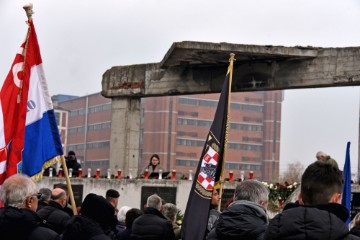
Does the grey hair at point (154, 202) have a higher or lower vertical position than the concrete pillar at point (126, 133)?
lower

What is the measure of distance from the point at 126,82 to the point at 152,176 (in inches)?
140

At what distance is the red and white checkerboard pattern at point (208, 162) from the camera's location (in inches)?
365

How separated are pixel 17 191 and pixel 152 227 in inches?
120

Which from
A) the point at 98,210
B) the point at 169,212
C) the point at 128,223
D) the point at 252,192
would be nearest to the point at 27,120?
the point at 128,223

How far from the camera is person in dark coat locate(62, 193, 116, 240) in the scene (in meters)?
6.98

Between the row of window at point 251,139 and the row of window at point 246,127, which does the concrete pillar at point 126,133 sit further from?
the row of window at point 251,139

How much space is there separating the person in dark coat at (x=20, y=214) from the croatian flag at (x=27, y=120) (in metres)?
2.42

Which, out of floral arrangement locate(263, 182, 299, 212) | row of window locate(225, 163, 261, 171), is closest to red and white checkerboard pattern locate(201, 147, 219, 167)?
floral arrangement locate(263, 182, 299, 212)

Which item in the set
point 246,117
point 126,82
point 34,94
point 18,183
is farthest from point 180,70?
point 246,117

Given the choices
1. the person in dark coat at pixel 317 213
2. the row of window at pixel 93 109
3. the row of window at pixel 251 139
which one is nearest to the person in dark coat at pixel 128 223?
the person in dark coat at pixel 317 213

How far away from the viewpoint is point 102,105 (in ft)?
484

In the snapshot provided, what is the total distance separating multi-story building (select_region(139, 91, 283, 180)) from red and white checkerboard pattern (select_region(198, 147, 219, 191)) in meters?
136

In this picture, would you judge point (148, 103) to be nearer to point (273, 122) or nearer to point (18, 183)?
point (273, 122)

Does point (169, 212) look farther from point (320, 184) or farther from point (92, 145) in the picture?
point (92, 145)
